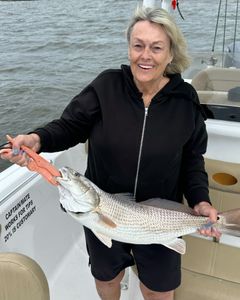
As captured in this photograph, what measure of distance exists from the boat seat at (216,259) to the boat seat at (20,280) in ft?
3.72

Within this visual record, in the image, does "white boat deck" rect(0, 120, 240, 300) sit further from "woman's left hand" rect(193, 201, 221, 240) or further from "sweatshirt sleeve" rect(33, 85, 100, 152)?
"sweatshirt sleeve" rect(33, 85, 100, 152)

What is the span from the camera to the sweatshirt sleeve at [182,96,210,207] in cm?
208

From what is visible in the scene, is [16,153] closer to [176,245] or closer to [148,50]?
[148,50]

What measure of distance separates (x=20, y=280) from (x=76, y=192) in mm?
379

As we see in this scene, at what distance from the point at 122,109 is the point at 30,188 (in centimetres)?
104

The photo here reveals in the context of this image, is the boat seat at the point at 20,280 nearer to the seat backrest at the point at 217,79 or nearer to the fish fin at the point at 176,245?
the fish fin at the point at 176,245

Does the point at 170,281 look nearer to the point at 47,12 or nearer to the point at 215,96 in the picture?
the point at 215,96

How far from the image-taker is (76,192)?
169 cm

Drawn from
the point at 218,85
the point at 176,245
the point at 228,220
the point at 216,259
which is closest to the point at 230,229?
the point at 228,220

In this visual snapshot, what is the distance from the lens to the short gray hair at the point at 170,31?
191cm

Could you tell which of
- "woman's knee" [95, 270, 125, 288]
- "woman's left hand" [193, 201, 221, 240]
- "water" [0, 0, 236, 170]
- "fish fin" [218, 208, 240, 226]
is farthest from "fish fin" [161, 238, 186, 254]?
"water" [0, 0, 236, 170]

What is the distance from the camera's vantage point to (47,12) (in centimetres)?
1341

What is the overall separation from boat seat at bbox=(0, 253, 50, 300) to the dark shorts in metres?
0.62

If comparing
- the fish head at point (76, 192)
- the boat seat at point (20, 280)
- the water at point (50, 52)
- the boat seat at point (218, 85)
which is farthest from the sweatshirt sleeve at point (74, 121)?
the water at point (50, 52)
